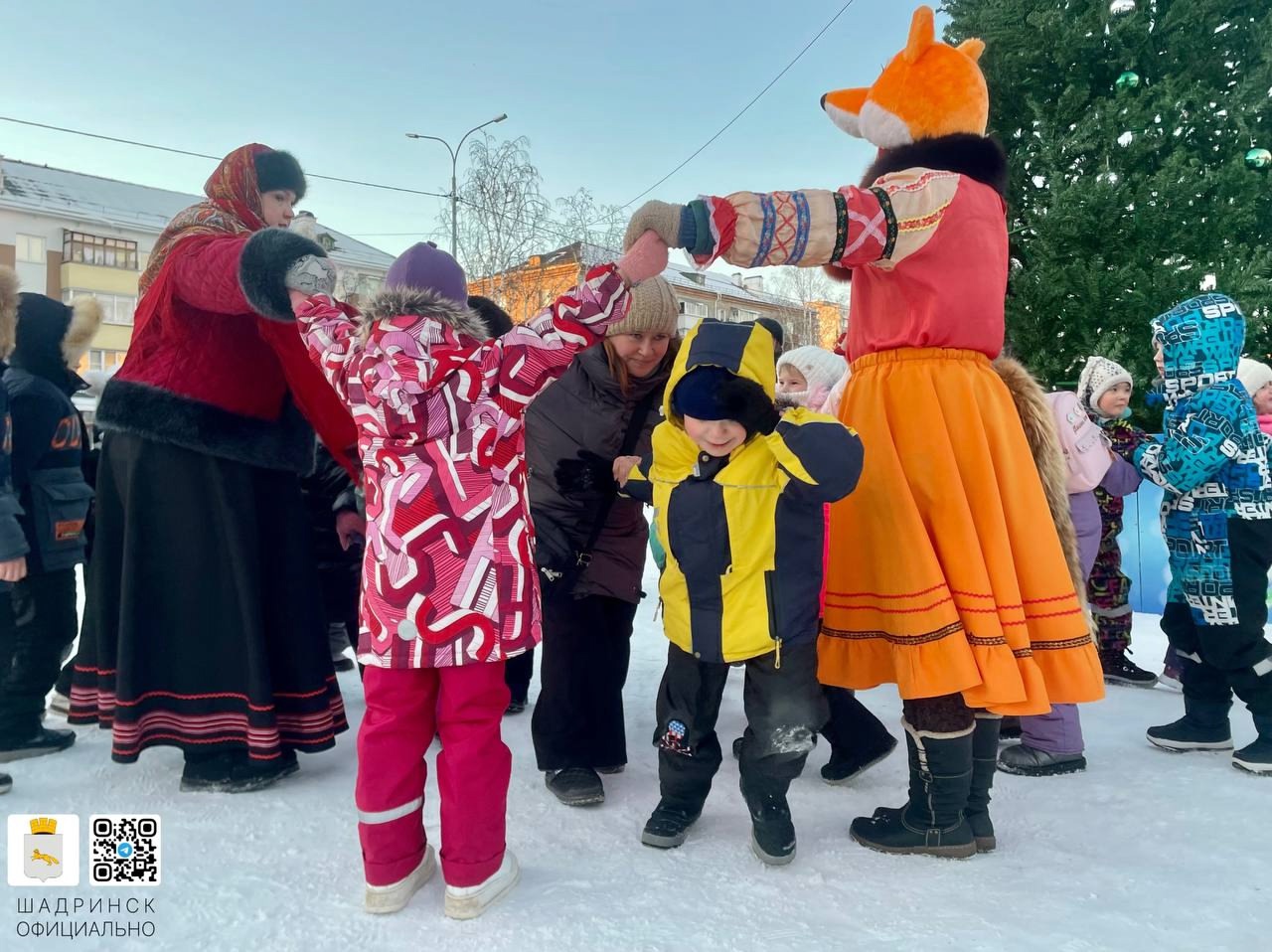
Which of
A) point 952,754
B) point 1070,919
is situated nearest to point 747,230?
point 952,754

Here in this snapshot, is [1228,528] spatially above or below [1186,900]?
above

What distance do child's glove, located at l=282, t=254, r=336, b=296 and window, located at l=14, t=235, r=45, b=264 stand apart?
104 feet

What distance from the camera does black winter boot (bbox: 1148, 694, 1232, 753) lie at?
3066 mm

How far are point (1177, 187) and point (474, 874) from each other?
6.77 m

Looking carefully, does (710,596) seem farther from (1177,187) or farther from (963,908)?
(1177,187)

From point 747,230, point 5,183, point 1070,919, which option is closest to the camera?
point 1070,919

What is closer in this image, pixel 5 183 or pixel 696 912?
pixel 696 912

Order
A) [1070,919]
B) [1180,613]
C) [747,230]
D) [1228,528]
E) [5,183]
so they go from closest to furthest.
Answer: [1070,919] → [747,230] → [1228,528] → [1180,613] → [5,183]

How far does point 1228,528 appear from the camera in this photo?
3064 millimetres

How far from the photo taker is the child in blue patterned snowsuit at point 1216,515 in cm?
297

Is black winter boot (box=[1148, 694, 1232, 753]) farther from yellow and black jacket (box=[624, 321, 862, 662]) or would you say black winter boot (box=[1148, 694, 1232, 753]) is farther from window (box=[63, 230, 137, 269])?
window (box=[63, 230, 137, 269])

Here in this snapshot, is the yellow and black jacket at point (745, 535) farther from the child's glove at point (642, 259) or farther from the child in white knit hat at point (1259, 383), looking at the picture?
the child in white knit hat at point (1259, 383)

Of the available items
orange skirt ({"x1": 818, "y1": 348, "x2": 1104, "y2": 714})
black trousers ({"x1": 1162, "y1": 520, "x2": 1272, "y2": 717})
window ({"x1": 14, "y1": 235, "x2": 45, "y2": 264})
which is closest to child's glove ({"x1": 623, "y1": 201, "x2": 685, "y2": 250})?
orange skirt ({"x1": 818, "y1": 348, "x2": 1104, "y2": 714})

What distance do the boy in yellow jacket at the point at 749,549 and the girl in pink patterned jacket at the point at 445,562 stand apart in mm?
325
